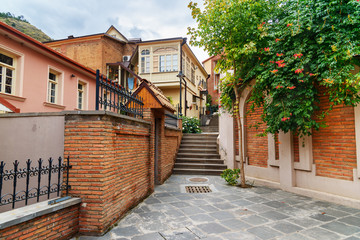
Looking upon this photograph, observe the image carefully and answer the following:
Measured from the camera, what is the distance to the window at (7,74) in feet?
25.4

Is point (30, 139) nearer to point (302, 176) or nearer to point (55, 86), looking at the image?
point (302, 176)

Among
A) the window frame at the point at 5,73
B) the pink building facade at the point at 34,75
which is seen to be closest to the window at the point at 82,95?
the pink building facade at the point at 34,75

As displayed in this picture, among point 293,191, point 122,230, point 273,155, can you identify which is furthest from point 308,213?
point 122,230

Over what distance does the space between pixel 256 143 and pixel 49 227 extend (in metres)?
7.00

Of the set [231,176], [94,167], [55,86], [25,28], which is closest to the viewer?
[94,167]

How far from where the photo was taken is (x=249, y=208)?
16.0 ft

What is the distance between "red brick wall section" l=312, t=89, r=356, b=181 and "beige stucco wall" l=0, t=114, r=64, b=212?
653 cm

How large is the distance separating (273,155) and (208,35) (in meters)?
4.66

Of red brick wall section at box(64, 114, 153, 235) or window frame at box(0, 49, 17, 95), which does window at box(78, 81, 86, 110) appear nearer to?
window frame at box(0, 49, 17, 95)

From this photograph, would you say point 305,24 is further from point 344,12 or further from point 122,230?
point 122,230

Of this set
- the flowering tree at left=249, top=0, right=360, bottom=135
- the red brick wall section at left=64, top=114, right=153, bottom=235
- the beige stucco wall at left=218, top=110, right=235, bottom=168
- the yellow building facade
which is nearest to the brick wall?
the beige stucco wall at left=218, top=110, right=235, bottom=168

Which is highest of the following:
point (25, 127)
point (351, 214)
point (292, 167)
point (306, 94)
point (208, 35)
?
point (208, 35)

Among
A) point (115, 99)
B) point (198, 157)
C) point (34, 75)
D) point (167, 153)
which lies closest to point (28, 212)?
point (115, 99)

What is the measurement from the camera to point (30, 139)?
392 cm
